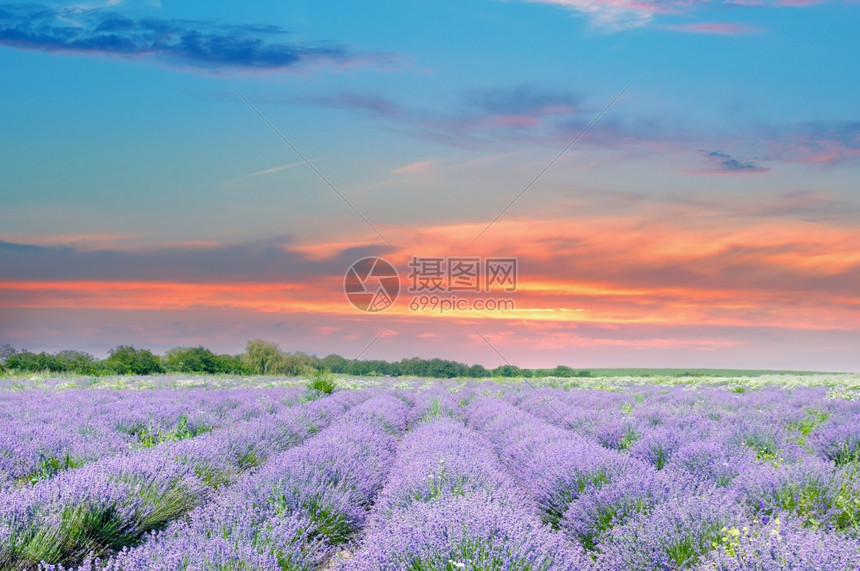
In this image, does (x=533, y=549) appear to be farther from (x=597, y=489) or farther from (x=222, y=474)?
(x=222, y=474)

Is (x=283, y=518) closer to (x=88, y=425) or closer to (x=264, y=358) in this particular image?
(x=88, y=425)

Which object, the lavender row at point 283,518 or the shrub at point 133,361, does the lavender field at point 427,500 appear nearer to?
the lavender row at point 283,518

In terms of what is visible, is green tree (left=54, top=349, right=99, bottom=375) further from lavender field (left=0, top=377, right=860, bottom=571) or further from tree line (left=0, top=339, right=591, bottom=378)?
lavender field (left=0, top=377, right=860, bottom=571)

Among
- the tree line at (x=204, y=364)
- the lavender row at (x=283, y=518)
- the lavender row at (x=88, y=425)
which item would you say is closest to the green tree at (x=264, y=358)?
the tree line at (x=204, y=364)

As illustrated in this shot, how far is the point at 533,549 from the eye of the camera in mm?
2895

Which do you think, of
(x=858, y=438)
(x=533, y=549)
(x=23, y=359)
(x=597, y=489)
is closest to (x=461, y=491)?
(x=597, y=489)

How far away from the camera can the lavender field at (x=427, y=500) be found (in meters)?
2.92

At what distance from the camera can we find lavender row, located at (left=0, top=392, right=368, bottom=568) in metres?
3.43

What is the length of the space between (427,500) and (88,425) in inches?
206

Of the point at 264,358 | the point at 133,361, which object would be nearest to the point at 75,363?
the point at 133,361

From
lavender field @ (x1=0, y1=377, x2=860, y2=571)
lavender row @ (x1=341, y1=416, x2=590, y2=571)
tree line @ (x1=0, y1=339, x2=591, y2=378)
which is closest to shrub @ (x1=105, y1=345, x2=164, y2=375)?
tree line @ (x1=0, y1=339, x2=591, y2=378)

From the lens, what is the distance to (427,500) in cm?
420

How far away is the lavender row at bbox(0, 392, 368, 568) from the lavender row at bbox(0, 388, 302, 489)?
848 millimetres

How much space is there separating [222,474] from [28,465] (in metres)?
1.79
